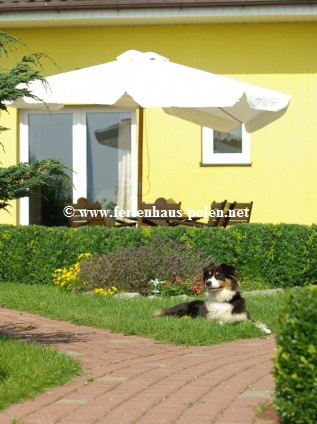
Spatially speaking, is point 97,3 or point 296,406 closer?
point 296,406

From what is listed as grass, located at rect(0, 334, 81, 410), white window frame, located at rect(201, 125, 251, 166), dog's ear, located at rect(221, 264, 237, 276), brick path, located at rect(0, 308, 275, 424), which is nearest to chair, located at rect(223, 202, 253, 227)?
white window frame, located at rect(201, 125, 251, 166)

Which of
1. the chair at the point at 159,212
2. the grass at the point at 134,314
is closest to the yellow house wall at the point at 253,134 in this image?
the chair at the point at 159,212

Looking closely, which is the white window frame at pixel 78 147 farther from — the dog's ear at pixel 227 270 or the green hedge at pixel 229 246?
the dog's ear at pixel 227 270

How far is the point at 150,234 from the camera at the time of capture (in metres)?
13.2

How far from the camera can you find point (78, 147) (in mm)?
17109

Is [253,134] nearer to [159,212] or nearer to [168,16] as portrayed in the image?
[159,212]

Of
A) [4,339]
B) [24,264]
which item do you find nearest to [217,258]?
[24,264]

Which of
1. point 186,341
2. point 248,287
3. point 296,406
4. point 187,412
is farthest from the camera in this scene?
point 248,287

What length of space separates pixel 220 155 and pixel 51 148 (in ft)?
9.94

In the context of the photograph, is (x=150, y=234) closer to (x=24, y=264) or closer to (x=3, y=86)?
(x=24, y=264)

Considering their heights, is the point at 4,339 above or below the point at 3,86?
below

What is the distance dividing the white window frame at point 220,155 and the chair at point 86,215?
2.02 metres

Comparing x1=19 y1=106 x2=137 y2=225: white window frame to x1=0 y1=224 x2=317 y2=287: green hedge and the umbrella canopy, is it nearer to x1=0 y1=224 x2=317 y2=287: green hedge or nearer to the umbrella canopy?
the umbrella canopy

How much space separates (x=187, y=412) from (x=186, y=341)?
9.27ft
